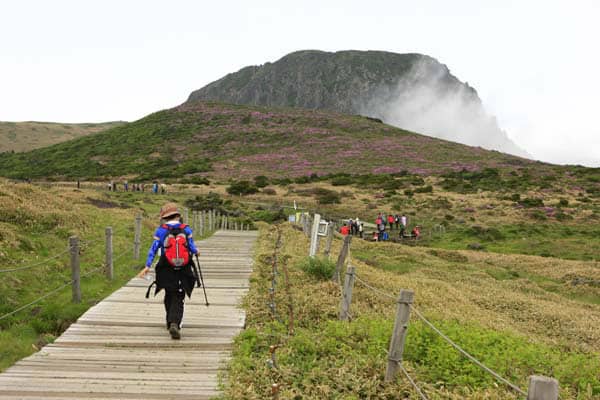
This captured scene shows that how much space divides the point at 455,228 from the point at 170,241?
30.0 meters

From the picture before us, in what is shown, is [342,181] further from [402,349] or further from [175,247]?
[402,349]

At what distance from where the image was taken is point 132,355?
679cm

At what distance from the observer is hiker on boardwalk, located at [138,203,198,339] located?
24.1ft

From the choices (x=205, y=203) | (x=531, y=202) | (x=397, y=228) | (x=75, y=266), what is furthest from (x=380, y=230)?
(x=75, y=266)

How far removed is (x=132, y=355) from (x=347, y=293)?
375 centimetres

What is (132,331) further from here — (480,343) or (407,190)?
(407,190)

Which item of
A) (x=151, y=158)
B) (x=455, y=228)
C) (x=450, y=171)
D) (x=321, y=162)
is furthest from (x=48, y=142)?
(x=455, y=228)

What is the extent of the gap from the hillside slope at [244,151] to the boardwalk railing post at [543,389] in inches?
2254

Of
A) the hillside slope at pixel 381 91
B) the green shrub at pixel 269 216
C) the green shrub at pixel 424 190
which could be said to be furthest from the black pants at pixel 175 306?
the hillside slope at pixel 381 91

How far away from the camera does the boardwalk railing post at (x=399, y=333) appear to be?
19.1ft

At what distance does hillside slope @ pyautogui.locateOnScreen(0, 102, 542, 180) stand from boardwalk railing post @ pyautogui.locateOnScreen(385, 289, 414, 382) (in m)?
54.5

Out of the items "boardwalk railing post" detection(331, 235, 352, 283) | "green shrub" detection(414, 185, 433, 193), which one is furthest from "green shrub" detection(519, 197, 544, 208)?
"boardwalk railing post" detection(331, 235, 352, 283)

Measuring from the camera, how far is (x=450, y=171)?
6281cm

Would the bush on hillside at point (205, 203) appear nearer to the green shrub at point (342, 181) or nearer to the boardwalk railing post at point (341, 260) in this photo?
the green shrub at point (342, 181)
